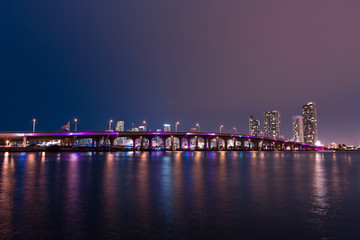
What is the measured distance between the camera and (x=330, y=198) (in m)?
16.7

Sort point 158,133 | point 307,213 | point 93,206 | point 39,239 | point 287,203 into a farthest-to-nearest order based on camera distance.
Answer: point 158,133 < point 287,203 < point 93,206 < point 307,213 < point 39,239

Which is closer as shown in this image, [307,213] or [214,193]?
[307,213]

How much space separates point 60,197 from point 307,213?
13.8 m

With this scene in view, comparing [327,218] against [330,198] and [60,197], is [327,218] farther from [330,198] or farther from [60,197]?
[60,197]

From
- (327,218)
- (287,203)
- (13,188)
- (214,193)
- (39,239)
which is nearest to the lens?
(39,239)

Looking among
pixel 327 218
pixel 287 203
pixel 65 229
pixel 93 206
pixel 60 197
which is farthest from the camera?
pixel 60 197

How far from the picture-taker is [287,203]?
48.8 feet

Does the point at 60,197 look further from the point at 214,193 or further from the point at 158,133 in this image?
the point at 158,133

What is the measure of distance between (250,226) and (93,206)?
8.00 m

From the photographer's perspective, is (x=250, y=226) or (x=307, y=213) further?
(x=307, y=213)

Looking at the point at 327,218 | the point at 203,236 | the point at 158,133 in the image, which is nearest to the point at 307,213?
the point at 327,218

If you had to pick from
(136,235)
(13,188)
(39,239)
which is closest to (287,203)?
(136,235)

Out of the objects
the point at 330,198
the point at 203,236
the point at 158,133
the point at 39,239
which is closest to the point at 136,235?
the point at 203,236

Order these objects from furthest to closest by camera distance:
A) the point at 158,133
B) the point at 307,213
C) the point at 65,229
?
the point at 158,133 < the point at 307,213 < the point at 65,229
